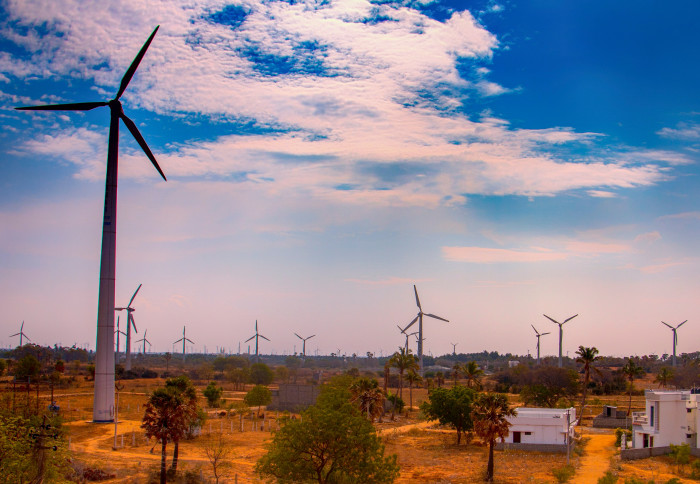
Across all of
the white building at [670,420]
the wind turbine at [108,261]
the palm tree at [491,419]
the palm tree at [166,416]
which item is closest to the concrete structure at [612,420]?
the white building at [670,420]

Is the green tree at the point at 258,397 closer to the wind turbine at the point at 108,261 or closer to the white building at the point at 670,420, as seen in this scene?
the wind turbine at the point at 108,261

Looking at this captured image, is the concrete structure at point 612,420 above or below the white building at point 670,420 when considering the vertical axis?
below

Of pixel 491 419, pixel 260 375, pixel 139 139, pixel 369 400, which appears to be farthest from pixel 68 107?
pixel 260 375

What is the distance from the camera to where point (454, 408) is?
7612cm

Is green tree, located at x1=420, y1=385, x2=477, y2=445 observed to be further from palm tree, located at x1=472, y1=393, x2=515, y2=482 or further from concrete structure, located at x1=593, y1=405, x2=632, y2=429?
concrete structure, located at x1=593, y1=405, x2=632, y2=429

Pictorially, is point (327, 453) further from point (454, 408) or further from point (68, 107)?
point (68, 107)

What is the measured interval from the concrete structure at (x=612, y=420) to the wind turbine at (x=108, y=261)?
6654 centimetres

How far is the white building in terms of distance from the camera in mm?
62469

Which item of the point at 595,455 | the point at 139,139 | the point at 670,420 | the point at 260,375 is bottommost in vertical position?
the point at 260,375

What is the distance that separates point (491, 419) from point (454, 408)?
2295cm

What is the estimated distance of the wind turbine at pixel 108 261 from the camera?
2783 inches

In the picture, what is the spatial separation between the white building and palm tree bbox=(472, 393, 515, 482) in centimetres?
1845

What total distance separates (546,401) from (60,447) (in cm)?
8120

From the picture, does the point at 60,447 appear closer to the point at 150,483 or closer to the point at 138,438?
the point at 150,483
